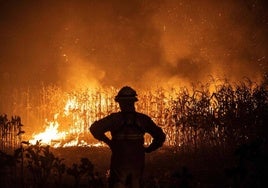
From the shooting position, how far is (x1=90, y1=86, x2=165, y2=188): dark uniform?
676 cm

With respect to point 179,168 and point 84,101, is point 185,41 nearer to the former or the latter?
point 84,101

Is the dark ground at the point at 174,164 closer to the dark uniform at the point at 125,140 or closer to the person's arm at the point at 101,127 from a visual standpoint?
the dark uniform at the point at 125,140

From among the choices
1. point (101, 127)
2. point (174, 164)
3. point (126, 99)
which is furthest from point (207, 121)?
point (101, 127)

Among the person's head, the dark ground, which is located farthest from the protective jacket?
the dark ground

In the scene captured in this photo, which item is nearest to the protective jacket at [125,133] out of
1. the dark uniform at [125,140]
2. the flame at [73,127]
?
the dark uniform at [125,140]

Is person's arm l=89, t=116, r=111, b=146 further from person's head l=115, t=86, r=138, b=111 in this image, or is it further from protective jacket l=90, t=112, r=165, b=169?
person's head l=115, t=86, r=138, b=111

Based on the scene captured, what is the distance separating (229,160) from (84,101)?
12313mm

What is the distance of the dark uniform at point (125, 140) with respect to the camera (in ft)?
22.2

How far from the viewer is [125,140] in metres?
6.78

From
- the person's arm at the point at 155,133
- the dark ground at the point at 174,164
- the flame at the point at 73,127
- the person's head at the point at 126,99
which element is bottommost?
the dark ground at the point at 174,164

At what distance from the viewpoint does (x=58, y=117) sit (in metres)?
27.8

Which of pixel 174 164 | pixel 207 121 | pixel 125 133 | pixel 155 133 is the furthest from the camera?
pixel 207 121

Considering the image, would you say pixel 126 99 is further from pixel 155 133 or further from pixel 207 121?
pixel 207 121

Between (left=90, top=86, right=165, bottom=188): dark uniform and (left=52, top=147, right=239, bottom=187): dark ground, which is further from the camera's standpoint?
(left=52, top=147, right=239, bottom=187): dark ground
